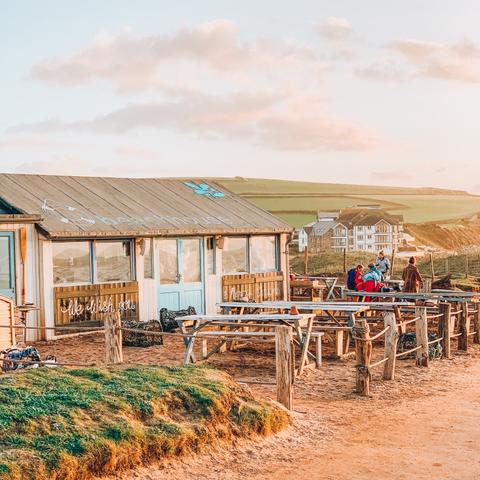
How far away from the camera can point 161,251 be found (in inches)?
771

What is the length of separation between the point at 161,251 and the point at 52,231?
138 inches

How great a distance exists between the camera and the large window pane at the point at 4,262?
53.9ft

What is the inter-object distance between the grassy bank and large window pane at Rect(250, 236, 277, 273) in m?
12.3

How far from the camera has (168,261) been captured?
19.7 meters

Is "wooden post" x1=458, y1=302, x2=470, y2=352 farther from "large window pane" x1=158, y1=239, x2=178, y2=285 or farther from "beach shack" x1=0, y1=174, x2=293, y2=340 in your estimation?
"large window pane" x1=158, y1=239, x2=178, y2=285

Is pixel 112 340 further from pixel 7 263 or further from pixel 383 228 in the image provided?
pixel 383 228

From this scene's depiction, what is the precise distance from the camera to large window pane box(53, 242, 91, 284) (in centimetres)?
1734

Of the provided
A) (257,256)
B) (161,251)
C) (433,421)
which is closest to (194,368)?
(433,421)

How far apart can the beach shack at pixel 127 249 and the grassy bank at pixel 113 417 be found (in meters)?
7.35

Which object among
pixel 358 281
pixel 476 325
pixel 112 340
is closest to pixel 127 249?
pixel 358 281

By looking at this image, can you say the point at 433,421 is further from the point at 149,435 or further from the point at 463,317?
the point at 463,317

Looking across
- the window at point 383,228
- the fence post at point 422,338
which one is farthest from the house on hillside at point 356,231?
the fence post at point 422,338

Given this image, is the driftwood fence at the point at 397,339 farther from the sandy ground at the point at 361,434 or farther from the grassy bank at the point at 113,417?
the grassy bank at the point at 113,417

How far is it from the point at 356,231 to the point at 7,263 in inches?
2310
